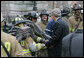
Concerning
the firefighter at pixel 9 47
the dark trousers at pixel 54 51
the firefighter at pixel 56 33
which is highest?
the firefighter at pixel 9 47

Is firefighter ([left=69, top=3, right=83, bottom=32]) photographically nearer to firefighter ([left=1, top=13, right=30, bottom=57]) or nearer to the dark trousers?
the dark trousers

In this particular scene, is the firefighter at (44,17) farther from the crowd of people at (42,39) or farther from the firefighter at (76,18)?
the firefighter at (76,18)

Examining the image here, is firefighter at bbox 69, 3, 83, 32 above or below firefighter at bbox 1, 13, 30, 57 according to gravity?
below

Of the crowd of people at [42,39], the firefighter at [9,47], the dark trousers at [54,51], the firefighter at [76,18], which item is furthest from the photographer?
the firefighter at [76,18]

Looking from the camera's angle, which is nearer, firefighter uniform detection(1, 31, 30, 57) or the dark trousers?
firefighter uniform detection(1, 31, 30, 57)

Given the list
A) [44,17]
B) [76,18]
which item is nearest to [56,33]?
[44,17]

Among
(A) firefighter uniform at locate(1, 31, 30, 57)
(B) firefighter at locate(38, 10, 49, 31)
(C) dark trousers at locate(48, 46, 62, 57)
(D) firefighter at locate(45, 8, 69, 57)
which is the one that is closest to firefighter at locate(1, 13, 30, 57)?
(A) firefighter uniform at locate(1, 31, 30, 57)

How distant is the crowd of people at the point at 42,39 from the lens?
2785mm

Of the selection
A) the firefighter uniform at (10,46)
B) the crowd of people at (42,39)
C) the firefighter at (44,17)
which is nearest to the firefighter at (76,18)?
the crowd of people at (42,39)

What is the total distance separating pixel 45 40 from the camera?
6.56 metres

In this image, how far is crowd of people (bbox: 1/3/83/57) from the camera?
110 inches

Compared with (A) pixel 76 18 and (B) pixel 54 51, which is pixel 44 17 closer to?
(A) pixel 76 18

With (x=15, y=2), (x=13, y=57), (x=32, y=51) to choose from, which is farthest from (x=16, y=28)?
(x=15, y=2)

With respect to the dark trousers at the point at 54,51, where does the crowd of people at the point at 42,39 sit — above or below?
above
